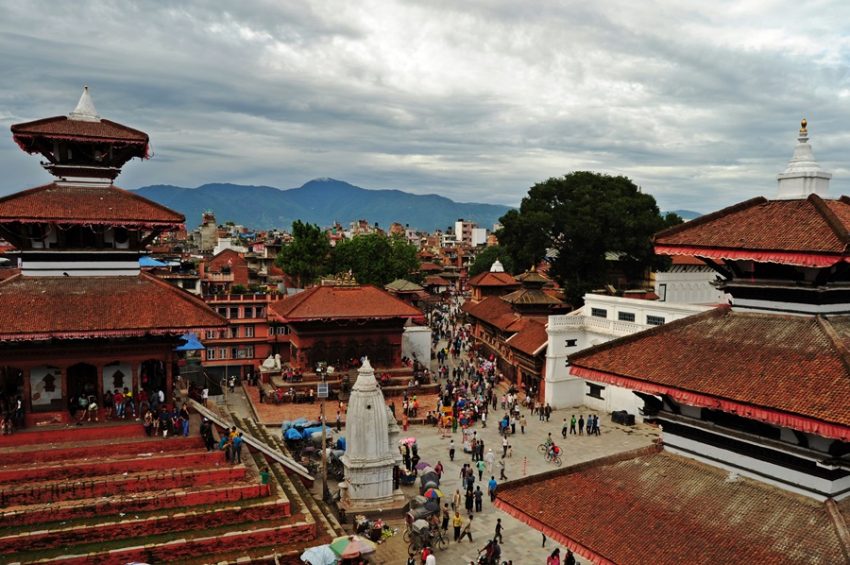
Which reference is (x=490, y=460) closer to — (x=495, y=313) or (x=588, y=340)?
(x=588, y=340)

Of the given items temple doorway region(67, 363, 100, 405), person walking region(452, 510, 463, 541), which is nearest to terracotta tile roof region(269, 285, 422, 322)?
temple doorway region(67, 363, 100, 405)

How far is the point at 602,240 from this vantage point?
154 ft

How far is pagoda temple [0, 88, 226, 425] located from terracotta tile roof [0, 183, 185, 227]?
0.03 m

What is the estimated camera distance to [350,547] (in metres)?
15.7

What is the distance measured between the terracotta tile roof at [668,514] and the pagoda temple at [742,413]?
0.02 meters

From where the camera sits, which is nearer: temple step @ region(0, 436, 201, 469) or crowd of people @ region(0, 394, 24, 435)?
temple step @ region(0, 436, 201, 469)

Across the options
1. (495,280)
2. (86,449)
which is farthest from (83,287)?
(495,280)

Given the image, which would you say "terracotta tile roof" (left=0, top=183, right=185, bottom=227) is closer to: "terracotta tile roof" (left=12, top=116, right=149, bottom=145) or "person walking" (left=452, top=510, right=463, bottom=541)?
"terracotta tile roof" (left=12, top=116, right=149, bottom=145)

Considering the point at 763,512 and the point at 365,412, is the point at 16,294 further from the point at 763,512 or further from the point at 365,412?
the point at 763,512

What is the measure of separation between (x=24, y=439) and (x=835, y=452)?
18.8 m

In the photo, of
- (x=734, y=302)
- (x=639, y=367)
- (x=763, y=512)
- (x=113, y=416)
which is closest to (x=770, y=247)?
(x=734, y=302)

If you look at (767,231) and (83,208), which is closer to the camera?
(767,231)

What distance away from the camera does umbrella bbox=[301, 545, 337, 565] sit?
15.2 meters

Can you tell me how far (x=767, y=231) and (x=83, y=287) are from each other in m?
18.2
